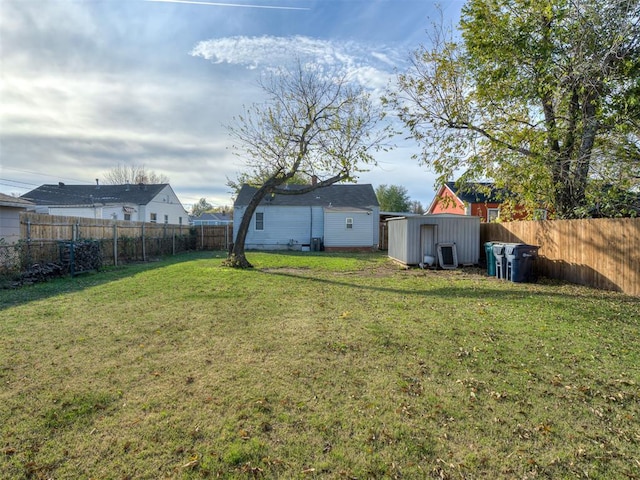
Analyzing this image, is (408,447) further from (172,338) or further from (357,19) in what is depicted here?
(357,19)

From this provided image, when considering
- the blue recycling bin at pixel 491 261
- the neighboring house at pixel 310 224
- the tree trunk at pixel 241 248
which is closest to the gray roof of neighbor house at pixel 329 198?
the neighboring house at pixel 310 224

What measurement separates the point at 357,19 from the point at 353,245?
13.6m

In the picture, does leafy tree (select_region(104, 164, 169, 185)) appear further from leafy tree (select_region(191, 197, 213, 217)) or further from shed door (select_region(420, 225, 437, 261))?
shed door (select_region(420, 225, 437, 261))

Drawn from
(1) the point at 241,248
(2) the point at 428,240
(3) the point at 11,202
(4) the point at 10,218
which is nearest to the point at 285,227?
(1) the point at 241,248

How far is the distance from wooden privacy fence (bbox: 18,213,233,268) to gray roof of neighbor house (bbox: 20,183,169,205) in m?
6.54

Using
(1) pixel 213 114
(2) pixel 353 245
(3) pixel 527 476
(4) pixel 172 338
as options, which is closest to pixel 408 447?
(3) pixel 527 476

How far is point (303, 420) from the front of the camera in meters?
2.63

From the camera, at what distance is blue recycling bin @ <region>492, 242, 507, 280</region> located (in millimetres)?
9963

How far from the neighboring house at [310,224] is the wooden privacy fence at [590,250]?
36.8 feet

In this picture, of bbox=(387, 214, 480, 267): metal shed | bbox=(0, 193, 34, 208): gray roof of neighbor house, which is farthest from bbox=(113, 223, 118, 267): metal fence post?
bbox=(387, 214, 480, 267): metal shed

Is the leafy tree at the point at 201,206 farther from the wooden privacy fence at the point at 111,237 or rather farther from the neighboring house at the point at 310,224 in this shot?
the neighboring house at the point at 310,224

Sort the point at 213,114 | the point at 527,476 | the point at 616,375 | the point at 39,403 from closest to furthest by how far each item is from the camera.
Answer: the point at 527,476
the point at 39,403
the point at 616,375
the point at 213,114

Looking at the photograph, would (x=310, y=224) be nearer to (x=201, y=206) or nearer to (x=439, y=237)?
(x=439, y=237)

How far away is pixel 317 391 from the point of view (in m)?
3.10
